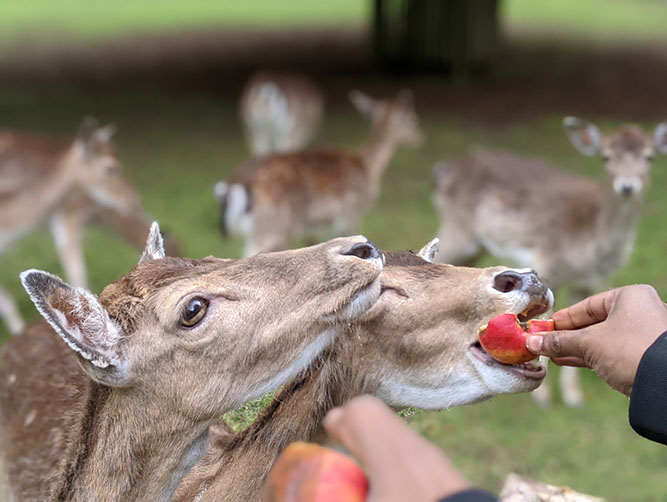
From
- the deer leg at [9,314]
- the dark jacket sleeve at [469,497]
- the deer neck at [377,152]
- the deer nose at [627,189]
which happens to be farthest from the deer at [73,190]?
the dark jacket sleeve at [469,497]

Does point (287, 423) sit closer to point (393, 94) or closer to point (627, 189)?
point (627, 189)

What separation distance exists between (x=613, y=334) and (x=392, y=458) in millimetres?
921

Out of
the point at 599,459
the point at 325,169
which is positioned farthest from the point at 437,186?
the point at 599,459

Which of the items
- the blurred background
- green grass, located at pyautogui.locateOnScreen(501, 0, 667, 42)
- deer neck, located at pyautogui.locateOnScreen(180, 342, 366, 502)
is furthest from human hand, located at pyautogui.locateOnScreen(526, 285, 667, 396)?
green grass, located at pyautogui.locateOnScreen(501, 0, 667, 42)

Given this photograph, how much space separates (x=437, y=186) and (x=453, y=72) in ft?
33.9

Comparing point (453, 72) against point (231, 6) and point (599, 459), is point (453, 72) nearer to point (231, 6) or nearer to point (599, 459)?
point (599, 459)

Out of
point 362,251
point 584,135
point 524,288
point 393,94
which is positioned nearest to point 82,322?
point 362,251

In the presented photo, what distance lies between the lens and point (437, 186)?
317 inches

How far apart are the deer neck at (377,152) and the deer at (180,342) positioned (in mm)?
6808

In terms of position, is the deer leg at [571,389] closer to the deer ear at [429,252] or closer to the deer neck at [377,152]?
the deer neck at [377,152]

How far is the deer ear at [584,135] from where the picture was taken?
6.79 metres

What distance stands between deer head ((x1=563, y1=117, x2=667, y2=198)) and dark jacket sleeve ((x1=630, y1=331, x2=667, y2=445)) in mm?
4776

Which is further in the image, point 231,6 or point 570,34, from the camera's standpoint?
point 231,6

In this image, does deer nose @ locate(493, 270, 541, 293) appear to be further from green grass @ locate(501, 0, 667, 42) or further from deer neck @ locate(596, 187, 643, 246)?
green grass @ locate(501, 0, 667, 42)
